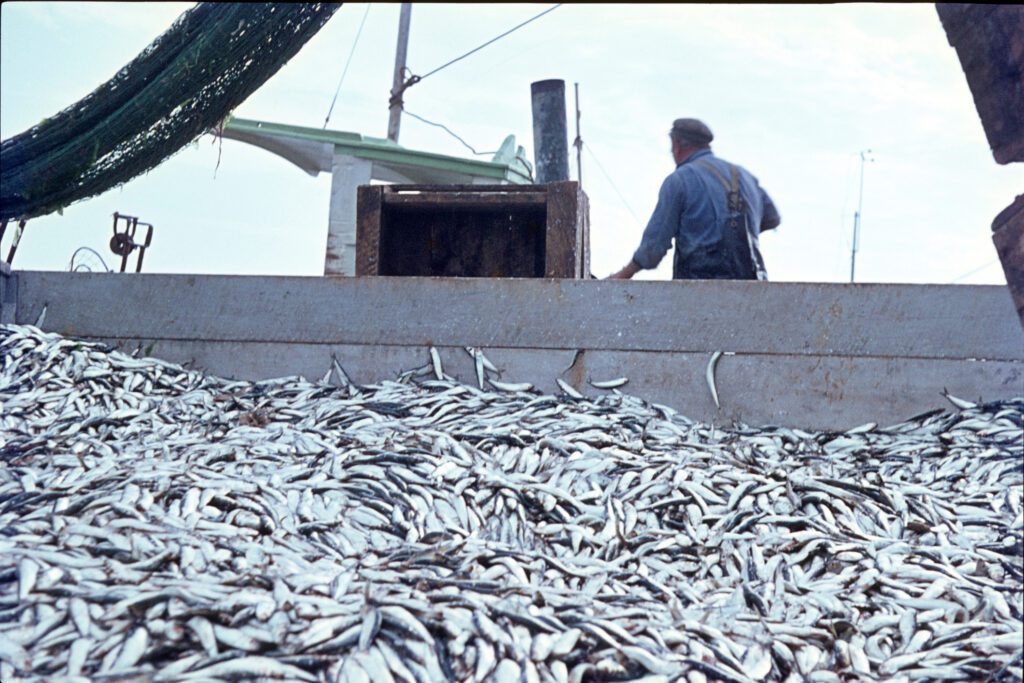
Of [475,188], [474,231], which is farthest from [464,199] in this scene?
[474,231]

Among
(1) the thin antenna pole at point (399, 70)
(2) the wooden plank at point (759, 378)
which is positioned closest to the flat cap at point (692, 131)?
(2) the wooden plank at point (759, 378)

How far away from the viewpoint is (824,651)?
4379 mm

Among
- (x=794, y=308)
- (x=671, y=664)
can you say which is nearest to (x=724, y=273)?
(x=794, y=308)

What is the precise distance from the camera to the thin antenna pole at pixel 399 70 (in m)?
19.2

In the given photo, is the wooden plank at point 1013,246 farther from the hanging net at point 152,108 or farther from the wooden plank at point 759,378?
the hanging net at point 152,108

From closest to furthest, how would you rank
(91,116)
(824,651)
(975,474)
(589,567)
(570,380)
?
(824,651), (589,567), (975,474), (570,380), (91,116)

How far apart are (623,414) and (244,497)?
264 cm

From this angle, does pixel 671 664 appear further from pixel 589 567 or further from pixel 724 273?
pixel 724 273

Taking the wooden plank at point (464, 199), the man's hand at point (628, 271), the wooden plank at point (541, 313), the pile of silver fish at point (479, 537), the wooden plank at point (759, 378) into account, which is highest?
the wooden plank at point (464, 199)

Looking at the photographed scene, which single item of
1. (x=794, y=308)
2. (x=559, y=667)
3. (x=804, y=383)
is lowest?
(x=559, y=667)

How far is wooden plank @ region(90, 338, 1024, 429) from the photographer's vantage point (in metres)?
7.07

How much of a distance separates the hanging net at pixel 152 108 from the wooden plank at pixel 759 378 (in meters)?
2.29

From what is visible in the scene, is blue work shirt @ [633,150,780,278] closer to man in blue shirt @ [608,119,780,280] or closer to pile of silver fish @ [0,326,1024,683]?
man in blue shirt @ [608,119,780,280]

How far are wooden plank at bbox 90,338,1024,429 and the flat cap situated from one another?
2218 millimetres
